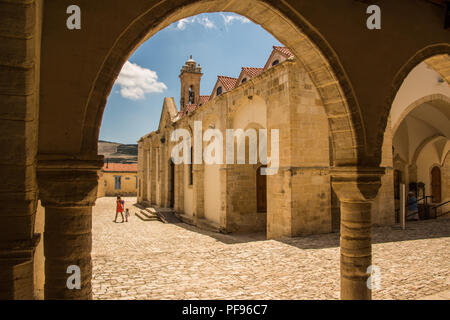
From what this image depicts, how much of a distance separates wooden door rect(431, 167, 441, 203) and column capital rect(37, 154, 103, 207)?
22.8 m

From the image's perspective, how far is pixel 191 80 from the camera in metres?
26.0

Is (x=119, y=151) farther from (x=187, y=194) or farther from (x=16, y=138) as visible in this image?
(x=16, y=138)

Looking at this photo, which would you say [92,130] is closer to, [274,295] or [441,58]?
[274,295]

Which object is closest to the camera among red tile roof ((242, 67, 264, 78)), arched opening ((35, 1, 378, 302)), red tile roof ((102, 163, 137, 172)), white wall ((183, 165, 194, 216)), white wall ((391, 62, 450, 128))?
arched opening ((35, 1, 378, 302))

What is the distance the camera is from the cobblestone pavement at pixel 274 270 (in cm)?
560

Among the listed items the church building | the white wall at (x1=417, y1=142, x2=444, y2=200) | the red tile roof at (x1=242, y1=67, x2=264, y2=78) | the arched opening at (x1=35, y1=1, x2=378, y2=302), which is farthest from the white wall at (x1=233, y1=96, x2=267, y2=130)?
the white wall at (x1=417, y1=142, x2=444, y2=200)

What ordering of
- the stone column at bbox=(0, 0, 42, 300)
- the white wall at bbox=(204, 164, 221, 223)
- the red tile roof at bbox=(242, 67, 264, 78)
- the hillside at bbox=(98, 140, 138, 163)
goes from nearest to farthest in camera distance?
1. the stone column at bbox=(0, 0, 42, 300)
2. the white wall at bbox=(204, 164, 221, 223)
3. the red tile roof at bbox=(242, 67, 264, 78)
4. the hillside at bbox=(98, 140, 138, 163)

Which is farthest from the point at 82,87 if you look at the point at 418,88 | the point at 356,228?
Answer: the point at 418,88

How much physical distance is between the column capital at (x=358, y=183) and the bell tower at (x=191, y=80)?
2250 cm

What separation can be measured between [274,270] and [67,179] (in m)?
5.36

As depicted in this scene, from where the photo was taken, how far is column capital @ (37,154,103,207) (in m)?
2.62

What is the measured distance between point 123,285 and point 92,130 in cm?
430

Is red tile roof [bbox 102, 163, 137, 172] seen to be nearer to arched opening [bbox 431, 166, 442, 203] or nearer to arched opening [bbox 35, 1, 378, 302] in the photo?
arched opening [bbox 431, 166, 442, 203]
